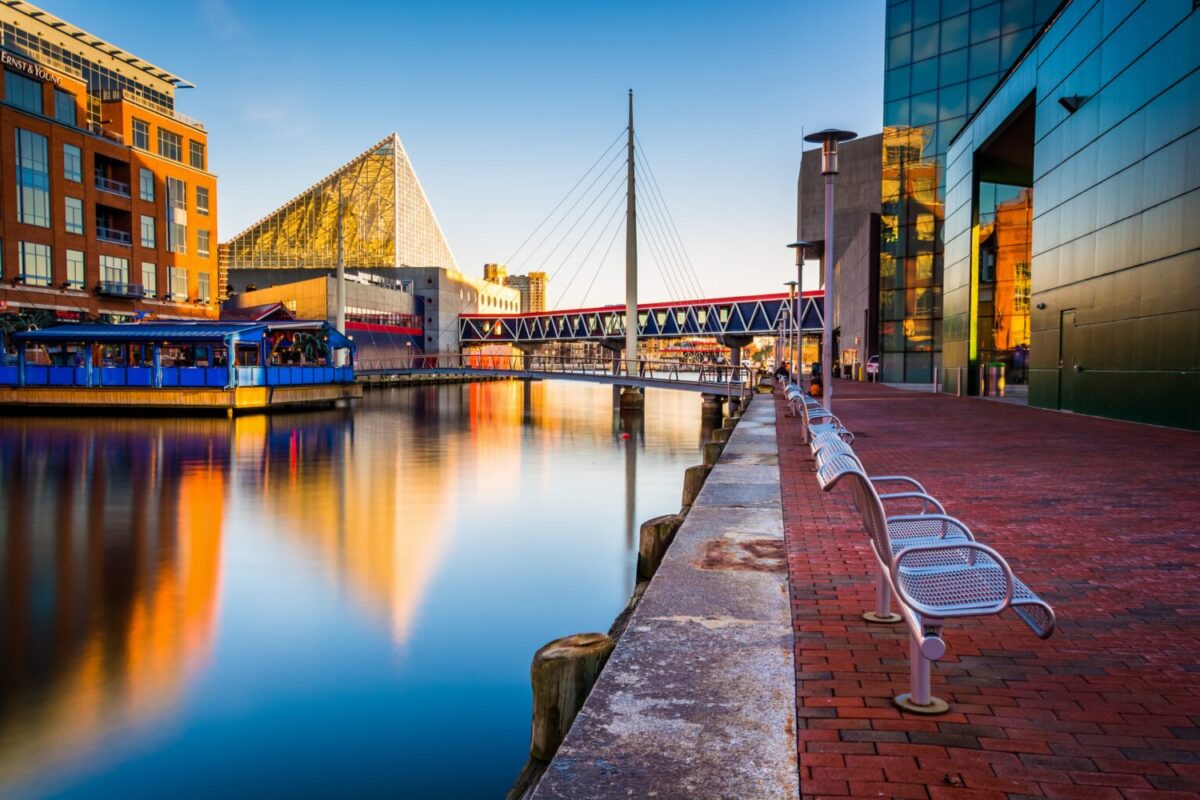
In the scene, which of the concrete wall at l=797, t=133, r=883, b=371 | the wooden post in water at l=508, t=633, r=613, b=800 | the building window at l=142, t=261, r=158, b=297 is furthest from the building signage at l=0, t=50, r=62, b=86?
the wooden post in water at l=508, t=633, r=613, b=800

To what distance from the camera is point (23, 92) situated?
166 feet

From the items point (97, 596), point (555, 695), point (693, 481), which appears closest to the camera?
point (555, 695)

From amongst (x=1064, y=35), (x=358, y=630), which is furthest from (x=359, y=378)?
(x=358, y=630)

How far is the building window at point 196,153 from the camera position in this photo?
67000mm

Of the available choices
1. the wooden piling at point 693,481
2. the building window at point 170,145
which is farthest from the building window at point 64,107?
the wooden piling at point 693,481

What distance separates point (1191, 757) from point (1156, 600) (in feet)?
7.92

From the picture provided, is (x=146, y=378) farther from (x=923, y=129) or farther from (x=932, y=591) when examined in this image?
(x=932, y=591)

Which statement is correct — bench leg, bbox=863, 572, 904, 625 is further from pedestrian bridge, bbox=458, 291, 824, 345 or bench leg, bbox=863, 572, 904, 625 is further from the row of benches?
pedestrian bridge, bbox=458, 291, 824, 345

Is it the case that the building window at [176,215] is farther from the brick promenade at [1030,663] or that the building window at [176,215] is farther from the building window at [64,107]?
the brick promenade at [1030,663]

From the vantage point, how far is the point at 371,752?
6609 millimetres

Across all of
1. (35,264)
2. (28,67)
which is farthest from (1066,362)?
(28,67)

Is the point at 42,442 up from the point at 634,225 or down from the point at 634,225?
down

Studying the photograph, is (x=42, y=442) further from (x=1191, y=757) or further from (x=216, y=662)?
(x=1191, y=757)

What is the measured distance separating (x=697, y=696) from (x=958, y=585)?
4.11ft
